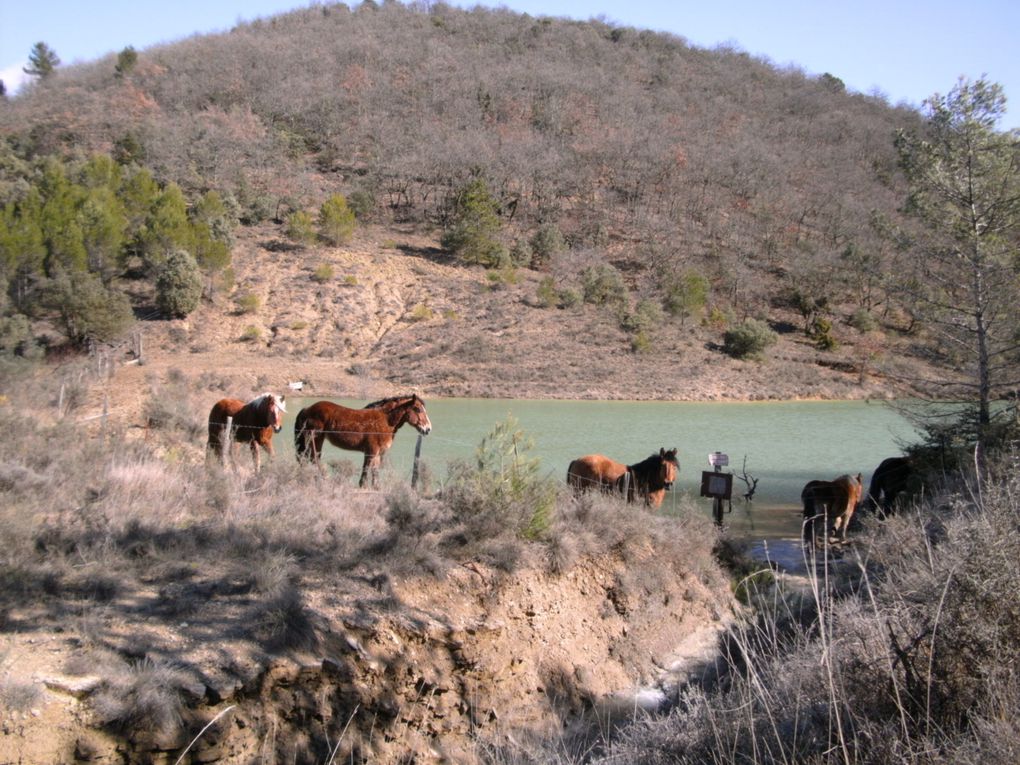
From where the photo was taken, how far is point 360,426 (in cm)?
1186

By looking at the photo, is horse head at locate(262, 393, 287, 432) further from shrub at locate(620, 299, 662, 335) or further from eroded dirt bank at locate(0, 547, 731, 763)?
shrub at locate(620, 299, 662, 335)

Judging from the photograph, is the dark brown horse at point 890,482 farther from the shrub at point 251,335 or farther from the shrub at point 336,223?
the shrub at point 336,223

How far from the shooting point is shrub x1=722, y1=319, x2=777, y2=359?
40.6 m

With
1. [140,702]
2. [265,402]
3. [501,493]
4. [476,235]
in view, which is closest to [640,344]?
[476,235]

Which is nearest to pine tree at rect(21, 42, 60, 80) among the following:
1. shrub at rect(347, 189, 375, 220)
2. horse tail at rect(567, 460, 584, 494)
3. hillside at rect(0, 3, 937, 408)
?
hillside at rect(0, 3, 937, 408)

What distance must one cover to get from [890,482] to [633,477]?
5.30 meters

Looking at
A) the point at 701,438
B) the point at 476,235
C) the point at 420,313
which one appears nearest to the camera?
the point at 701,438

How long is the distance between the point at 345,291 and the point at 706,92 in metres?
77.7

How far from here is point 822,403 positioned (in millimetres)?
35906

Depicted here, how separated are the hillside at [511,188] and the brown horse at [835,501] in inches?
208

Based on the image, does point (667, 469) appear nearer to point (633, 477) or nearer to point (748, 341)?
point (633, 477)

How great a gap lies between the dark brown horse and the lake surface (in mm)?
1452

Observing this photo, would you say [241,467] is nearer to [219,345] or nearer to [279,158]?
[219,345]

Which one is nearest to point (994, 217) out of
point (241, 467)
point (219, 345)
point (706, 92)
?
point (241, 467)
